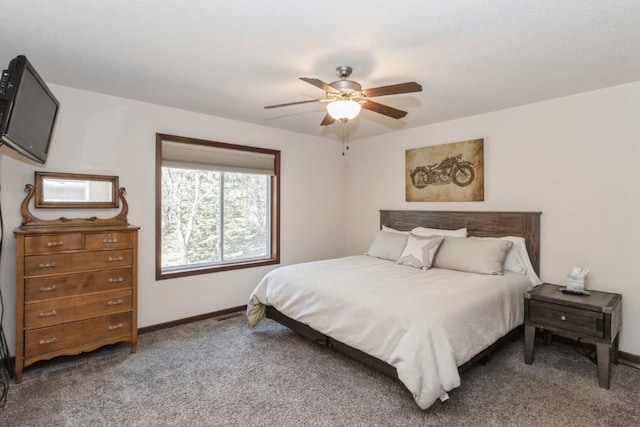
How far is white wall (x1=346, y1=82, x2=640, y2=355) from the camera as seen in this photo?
2.88 m

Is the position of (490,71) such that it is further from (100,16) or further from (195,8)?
(100,16)

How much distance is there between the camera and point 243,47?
88.3 inches

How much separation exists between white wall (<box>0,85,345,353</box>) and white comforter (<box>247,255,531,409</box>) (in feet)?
2.83

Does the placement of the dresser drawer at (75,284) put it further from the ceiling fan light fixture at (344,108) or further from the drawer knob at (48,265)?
the ceiling fan light fixture at (344,108)

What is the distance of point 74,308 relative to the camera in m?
2.68

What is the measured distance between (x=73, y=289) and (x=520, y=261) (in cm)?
401

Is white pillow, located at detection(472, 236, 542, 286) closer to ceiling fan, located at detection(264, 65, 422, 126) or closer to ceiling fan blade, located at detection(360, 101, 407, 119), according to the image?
ceiling fan blade, located at detection(360, 101, 407, 119)

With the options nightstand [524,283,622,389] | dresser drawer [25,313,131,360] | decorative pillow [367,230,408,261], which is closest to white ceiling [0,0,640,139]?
decorative pillow [367,230,408,261]

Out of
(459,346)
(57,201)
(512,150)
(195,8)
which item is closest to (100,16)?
(195,8)

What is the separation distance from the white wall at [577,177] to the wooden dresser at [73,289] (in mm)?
3535

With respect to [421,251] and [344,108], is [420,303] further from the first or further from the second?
[344,108]

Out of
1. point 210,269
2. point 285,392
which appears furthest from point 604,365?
point 210,269

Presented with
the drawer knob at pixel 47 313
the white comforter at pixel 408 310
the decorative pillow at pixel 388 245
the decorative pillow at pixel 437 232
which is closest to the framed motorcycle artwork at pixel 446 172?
the decorative pillow at pixel 437 232

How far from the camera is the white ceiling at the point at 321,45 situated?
5.94 feet
